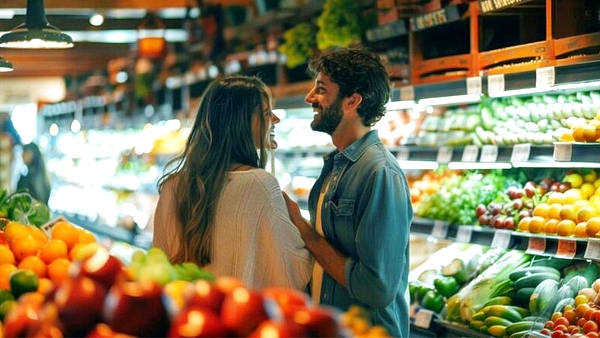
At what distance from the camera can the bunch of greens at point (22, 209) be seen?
15.8 ft

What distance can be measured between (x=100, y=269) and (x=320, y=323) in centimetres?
61

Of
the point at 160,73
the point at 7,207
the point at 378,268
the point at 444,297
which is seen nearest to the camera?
the point at 378,268

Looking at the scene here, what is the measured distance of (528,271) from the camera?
197 inches

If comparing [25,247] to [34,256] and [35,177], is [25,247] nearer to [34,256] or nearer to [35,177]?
[34,256]

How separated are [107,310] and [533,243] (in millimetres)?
3090

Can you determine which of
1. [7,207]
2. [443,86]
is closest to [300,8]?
[443,86]

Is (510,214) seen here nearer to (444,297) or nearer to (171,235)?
(444,297)

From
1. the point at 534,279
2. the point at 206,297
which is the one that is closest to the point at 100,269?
the point at 206,297

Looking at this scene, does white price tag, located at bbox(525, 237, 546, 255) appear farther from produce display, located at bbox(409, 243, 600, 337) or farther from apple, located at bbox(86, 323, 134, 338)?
apple, located at bbox(86, 323, 134, 338)

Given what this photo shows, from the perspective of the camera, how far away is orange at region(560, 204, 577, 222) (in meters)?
4.63

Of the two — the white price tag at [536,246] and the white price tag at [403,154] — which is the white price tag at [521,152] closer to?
the white price tag at [536,246]

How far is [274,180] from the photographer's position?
11.3 ft

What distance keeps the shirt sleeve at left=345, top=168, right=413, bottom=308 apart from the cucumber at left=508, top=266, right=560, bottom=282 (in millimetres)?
1689

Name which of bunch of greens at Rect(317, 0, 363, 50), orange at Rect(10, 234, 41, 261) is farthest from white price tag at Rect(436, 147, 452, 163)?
orange at Rect(10, 234, 41, 261)
